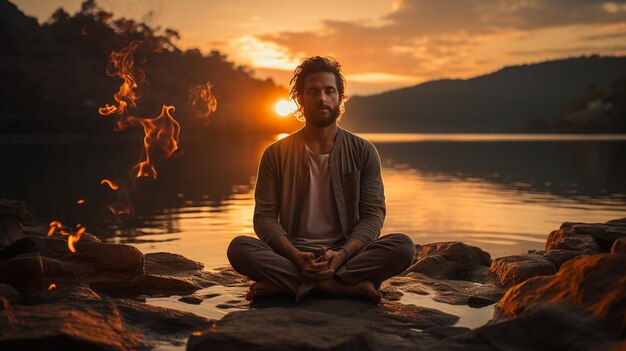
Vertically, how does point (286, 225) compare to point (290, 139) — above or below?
below

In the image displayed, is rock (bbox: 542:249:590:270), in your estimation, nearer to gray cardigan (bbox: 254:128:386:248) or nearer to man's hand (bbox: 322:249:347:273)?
gray cardigan (bbox: 254:128:386:248)

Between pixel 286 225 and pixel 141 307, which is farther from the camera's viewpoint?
pixel 286 225

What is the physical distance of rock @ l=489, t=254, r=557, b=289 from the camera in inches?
273

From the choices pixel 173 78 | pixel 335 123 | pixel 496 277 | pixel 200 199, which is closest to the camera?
pixel 335 123

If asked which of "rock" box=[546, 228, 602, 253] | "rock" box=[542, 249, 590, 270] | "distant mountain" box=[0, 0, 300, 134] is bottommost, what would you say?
"rock" box=[542, 249, 590, 270]

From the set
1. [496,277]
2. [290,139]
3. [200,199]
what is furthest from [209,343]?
[200,199]

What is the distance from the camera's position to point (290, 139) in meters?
6.62

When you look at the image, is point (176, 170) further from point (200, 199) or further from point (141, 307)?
point (141, 307)

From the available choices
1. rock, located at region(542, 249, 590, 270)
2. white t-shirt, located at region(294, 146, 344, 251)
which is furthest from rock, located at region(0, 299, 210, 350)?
rock, located at region(542, 249, 590, 270)

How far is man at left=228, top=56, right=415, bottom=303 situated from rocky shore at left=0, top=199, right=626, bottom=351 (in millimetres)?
274

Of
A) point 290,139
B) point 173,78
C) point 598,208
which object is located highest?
point 173,78

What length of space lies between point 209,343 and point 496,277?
437 centimetres

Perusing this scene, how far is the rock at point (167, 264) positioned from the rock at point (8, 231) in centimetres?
193

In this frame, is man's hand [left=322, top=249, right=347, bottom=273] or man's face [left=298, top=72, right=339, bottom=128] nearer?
man's hand [left=322, top=249, right=347, bottom=273]
